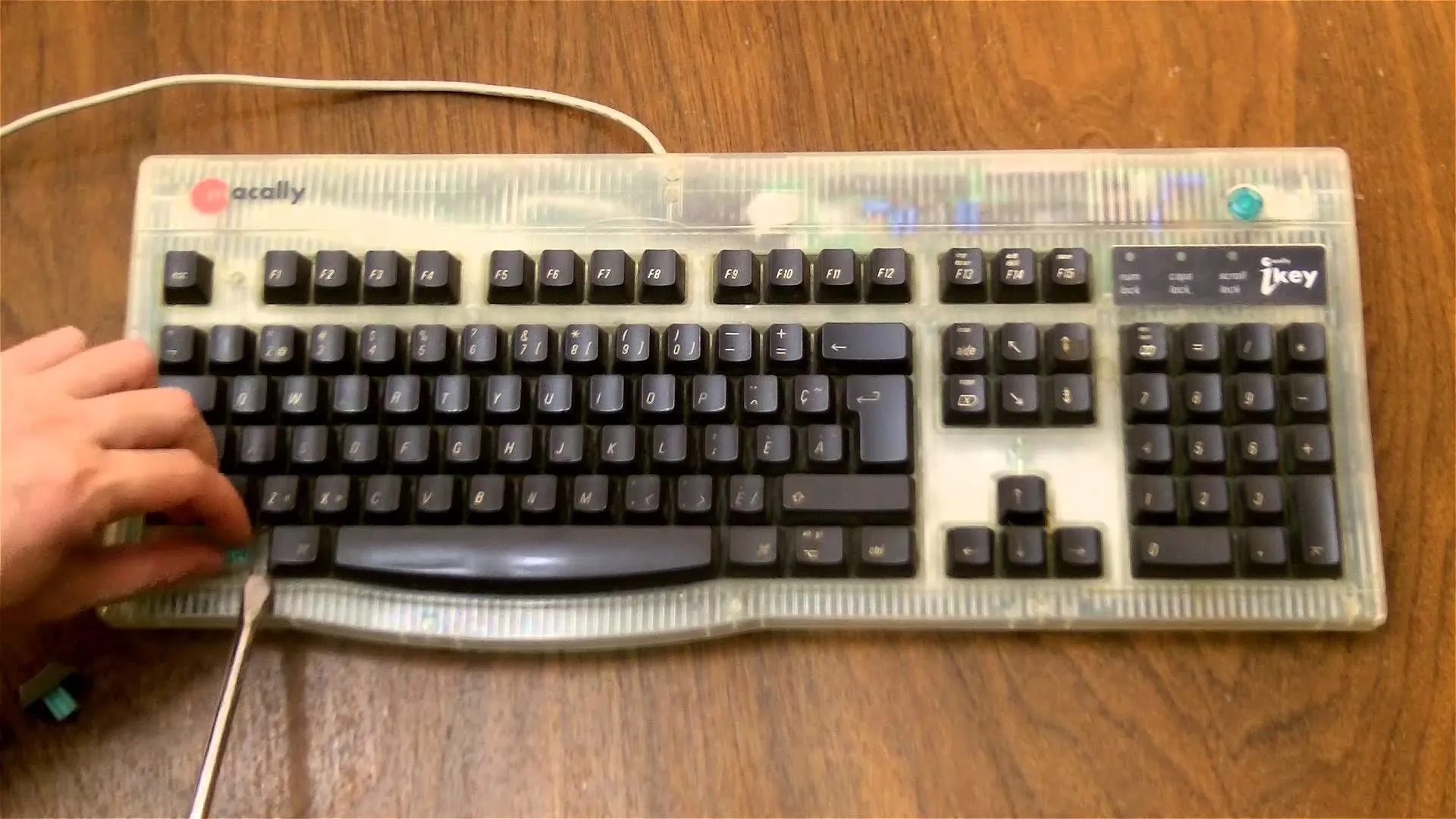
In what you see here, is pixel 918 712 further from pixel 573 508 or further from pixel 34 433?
pixel 34 433

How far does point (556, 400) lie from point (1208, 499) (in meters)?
0.38

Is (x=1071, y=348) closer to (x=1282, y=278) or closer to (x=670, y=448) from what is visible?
(x=1282, y=278)

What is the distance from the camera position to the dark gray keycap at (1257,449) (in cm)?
60

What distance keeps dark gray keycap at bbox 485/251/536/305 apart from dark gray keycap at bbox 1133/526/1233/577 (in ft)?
1.30

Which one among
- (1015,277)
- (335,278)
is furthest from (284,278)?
(1015,277)

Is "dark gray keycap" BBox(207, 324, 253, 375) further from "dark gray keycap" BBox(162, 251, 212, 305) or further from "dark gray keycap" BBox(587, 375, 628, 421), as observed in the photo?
"dark gray keycap" BBox(587, 375, 628, 421)

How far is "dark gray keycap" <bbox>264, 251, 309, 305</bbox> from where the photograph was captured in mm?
645

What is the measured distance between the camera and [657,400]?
62 centimetres

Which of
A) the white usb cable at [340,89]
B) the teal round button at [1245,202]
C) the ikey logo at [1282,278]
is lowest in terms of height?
the ikey logo at [1282,278]

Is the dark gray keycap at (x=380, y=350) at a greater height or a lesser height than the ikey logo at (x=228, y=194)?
lesser

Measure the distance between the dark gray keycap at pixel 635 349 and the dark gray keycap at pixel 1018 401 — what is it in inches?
8.2

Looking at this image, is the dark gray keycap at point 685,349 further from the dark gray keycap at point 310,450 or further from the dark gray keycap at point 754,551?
the dark gray keycap at point 310,450

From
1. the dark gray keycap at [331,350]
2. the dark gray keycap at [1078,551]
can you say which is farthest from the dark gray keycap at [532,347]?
the dark gray keycap at [1078,551]

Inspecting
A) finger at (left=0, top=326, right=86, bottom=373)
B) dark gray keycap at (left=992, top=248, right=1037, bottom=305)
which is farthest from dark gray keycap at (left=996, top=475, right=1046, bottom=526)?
finger at (left=0, top=326, right=86, bottom=373)
